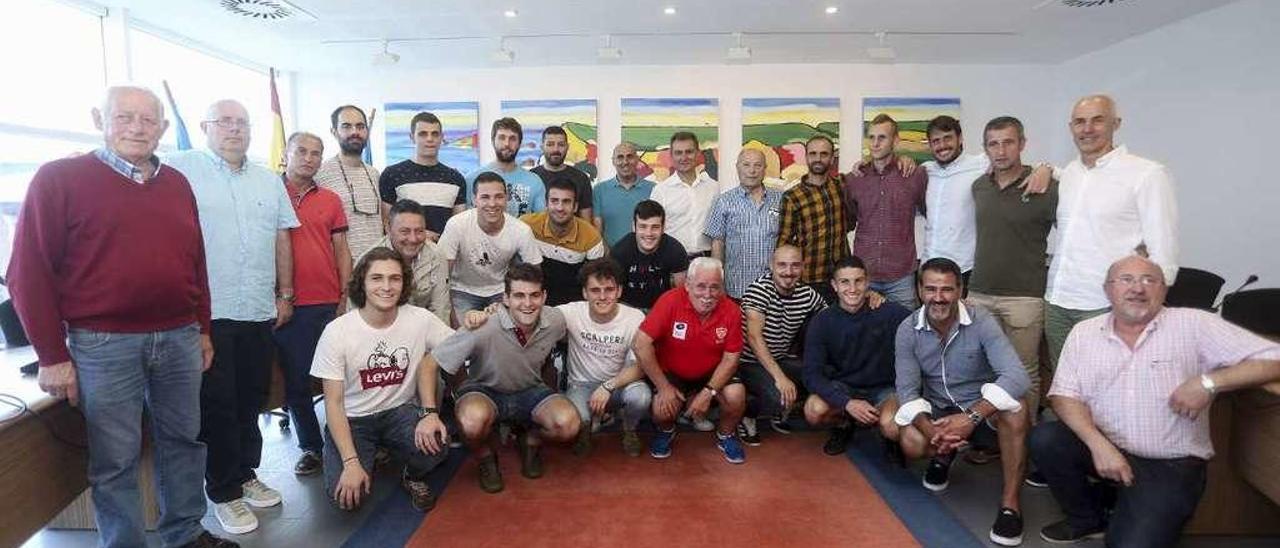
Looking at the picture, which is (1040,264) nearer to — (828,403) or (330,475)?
(828,403)

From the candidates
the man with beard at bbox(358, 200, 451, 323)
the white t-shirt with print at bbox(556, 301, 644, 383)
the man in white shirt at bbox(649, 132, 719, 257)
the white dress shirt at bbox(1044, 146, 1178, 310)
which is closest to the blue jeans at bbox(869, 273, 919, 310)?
the white dress shirt at bbox(1044, 146, 1178, 310)


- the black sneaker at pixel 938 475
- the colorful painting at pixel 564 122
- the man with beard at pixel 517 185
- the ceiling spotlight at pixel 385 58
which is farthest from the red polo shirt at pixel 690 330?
the ceiling spotlight at pixel 385 58

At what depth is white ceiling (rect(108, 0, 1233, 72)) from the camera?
504 centimetres

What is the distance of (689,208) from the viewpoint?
423cm

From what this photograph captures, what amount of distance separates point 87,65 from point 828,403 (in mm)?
6253

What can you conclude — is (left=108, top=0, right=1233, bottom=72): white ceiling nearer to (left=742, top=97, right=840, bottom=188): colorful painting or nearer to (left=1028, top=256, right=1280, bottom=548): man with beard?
(left=742, top=97, right=840, bottom=188): colorful painting

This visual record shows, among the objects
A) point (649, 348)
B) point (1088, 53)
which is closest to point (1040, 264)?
point (649, 348)

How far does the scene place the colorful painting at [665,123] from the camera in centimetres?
688

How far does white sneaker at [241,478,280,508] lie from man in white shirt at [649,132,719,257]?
8.58ft

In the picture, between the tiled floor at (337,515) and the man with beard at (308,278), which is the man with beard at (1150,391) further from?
the man with beard at (308,278)

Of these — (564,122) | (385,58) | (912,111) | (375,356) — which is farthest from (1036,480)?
(385,58)

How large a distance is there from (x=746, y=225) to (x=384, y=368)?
7.09 ft

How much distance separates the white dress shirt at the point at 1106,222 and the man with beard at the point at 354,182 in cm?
350

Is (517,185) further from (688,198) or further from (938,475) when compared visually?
(938,475)
